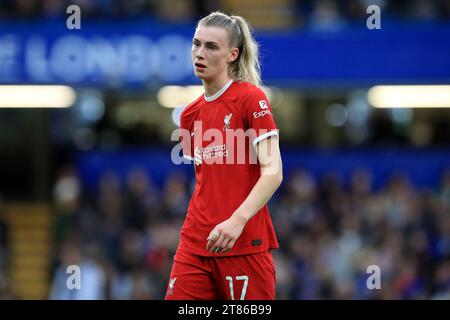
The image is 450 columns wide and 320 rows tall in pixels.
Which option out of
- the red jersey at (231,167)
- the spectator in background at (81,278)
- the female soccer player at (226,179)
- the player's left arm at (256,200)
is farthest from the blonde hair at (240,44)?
the spectator in background at (81,278)

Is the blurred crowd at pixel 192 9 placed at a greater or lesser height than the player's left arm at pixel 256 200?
greater

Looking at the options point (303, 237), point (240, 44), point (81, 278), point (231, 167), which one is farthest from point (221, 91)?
point (303, 237)

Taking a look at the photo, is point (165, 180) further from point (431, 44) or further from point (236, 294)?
point (236, 294)

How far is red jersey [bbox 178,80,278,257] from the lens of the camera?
19.2ft

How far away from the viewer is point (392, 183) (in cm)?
1561

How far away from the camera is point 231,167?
5.88 meters

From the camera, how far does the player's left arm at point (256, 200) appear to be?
18.1 ft

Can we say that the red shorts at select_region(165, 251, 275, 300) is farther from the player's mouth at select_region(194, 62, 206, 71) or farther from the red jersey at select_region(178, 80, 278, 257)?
the player's mouth at select_region(194, 62, 206, 71)

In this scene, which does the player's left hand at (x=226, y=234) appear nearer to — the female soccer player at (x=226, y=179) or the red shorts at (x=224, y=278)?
the female soccer player at (x=226, y=179)

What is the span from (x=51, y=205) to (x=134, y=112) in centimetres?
248

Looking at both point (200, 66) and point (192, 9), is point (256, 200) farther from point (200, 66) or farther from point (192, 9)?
point (192, 9)

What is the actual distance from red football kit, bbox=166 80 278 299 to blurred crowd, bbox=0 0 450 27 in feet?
38.5

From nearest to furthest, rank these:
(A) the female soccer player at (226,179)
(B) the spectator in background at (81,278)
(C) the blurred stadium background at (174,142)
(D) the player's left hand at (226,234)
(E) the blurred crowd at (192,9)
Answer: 1. (D) the player's left hand at (226,234)
2. (A) the female soccer player at (226,179)
3. (B) the spectator in background at (81,278)
4. (C) the blurred stadium background at (174,142)
5. (E) the blurred crowd at (192,9)

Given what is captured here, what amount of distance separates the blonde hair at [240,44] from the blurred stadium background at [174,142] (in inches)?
266
